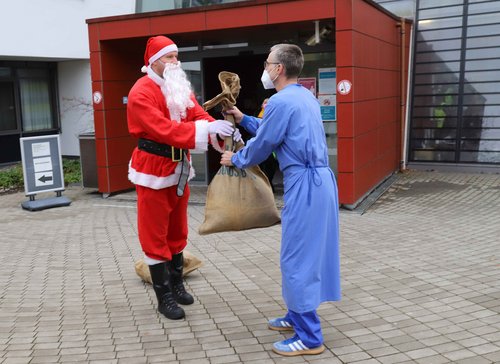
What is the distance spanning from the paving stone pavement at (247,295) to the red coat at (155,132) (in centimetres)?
112

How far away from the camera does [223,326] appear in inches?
161

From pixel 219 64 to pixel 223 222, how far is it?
7.47 m

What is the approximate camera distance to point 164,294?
429 cm

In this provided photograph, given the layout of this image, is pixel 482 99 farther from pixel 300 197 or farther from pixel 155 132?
pixel 155 132

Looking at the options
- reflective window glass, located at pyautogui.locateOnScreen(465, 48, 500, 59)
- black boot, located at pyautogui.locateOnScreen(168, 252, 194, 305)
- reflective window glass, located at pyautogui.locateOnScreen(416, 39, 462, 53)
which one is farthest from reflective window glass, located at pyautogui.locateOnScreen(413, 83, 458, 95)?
black boot, located at pyautogui.locateOnScreen(168, 252, 194, 305)

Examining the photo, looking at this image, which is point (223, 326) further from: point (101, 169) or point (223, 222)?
point (101, 169)

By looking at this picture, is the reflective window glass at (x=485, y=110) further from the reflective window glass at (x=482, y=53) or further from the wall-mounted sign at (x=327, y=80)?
the wall-mounted sign at (x=327, y=80)

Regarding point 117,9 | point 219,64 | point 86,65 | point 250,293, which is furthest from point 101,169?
point 117,9

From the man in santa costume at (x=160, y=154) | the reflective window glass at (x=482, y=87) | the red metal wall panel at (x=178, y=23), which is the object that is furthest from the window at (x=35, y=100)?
the man in santa costume at (x=160, y=154)

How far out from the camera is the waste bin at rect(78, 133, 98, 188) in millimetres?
10273

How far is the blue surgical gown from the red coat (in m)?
0.54

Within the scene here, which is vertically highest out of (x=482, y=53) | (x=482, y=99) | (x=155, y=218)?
(x=482, y=53)

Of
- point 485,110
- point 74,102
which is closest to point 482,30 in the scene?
point 485,110

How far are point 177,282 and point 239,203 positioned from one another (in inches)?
43.2
